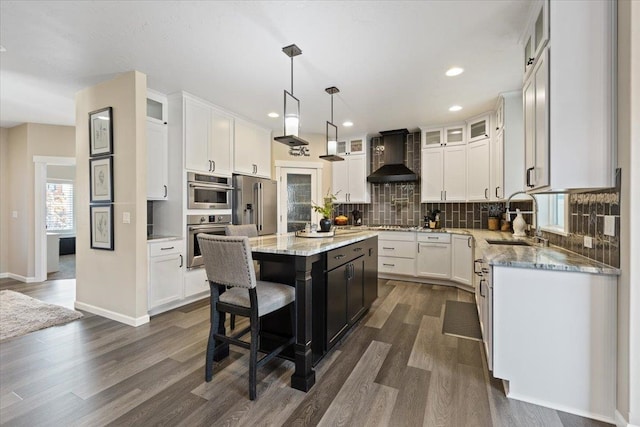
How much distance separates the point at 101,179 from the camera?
10.9 ft

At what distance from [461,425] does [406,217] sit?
404cm

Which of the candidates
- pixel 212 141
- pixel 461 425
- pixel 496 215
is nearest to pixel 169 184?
pixel 212 141

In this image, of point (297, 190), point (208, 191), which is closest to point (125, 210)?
point (208, 191)

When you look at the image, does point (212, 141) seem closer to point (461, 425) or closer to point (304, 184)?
point (304, 184)

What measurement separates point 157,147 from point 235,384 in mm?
2953

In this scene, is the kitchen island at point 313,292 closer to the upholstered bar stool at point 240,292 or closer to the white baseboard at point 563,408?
the upholstered bar stool at point 240,292

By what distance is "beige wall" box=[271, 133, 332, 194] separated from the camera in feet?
17.4

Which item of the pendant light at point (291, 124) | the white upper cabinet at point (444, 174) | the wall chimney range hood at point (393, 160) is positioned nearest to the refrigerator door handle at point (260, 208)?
the wall chimney range hood at point (393, 160)

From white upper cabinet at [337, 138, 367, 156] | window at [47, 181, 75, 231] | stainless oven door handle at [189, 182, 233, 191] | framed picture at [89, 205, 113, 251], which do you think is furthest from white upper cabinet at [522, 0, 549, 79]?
window at [47, 181, 75, 231]

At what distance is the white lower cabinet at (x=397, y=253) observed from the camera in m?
4.71

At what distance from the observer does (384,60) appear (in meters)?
2.79

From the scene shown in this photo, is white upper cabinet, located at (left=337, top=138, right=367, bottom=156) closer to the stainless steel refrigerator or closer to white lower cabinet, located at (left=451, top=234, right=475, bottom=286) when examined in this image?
the stainless steel refrigerator

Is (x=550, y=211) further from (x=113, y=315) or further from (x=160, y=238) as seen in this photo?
(x=113, y=315)

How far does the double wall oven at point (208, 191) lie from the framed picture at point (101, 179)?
2.66 ft
